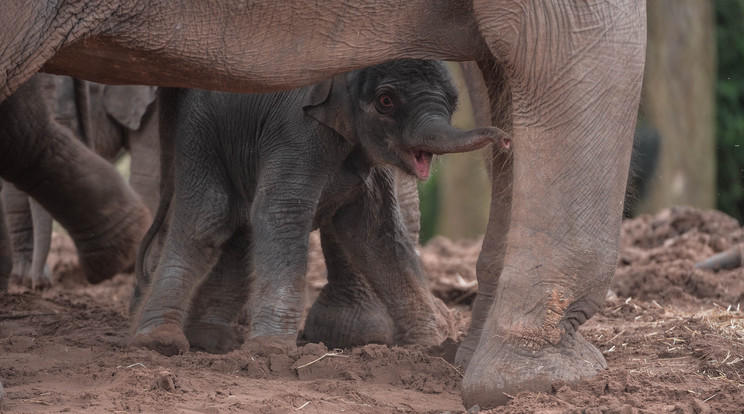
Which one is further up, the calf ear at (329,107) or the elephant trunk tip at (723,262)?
the calf ear at (329,107)

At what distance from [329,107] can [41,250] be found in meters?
3.91

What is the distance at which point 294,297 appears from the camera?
4422 mm

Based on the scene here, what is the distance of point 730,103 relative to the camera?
57.9 ft

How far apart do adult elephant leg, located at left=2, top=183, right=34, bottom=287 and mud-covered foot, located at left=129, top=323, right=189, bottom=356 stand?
4103 millimetres

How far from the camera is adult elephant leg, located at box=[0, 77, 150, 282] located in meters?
6.08

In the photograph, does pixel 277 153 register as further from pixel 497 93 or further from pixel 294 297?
pixel 497 93

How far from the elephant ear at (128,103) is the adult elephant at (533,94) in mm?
5317

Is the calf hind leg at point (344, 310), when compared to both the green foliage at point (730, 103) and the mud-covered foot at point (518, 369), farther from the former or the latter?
the green foliage at point (730, 103)

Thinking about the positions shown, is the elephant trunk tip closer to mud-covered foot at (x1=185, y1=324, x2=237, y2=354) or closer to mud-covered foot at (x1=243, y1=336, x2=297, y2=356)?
mud-covered foot at (x1=185, y1=324, x2=237, y2=354)

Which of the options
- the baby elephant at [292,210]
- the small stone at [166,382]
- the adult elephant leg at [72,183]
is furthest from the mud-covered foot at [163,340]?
the adult elephant leg at [72,183]

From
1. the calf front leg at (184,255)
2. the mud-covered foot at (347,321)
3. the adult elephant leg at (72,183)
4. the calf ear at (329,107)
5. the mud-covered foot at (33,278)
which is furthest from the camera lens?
the mud-covered foot at (33,278)

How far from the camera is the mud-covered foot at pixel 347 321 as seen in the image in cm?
507

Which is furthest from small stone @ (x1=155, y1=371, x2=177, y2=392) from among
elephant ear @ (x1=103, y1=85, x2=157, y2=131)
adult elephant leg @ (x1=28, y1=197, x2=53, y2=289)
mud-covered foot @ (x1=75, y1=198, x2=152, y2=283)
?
elephant ear @ (x1=103, y1=85, x2=157, y2=131)

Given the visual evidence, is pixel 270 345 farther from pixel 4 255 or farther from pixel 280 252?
pixel 4 255
